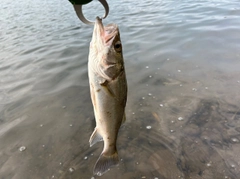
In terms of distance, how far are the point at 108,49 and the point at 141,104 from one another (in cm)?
270

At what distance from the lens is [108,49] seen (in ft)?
7.19

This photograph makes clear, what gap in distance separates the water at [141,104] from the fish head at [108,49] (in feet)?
6.00

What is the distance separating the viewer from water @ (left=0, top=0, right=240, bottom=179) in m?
3.58

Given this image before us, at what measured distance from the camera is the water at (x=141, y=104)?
3.58 metres

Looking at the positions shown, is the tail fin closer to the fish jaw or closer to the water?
the water

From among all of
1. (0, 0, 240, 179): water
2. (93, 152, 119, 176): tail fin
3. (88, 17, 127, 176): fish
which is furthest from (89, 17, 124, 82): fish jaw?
(0, 0, 240, 179): water

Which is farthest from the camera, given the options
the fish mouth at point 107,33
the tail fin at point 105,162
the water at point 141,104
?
the water at point 141,104

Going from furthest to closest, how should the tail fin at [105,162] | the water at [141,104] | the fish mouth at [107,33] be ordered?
the water at [141,104] < the tail fin at [105,162] < the fish mouth at [107,33]

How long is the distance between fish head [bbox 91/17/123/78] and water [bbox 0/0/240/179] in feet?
6.00

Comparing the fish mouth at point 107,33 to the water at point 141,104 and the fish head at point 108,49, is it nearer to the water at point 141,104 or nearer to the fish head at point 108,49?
the fish head at point 108,49

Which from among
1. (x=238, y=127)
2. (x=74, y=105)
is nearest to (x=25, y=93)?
(x=74, y=105)

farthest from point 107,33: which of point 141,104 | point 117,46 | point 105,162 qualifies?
point 141,104

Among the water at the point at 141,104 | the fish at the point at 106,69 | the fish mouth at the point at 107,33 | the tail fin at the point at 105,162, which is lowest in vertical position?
the water at the point at 141,104

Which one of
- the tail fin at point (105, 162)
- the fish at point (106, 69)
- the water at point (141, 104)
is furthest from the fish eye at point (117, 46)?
the water at point (141, 104)
